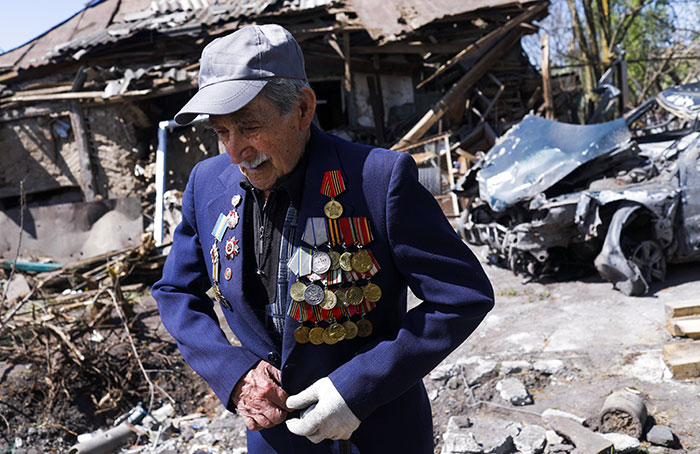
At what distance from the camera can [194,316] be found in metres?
1.80

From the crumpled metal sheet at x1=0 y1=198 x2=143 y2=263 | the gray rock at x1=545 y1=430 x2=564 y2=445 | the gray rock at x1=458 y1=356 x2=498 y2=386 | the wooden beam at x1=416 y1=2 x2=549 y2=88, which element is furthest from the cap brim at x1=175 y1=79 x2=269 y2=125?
the wooden beam at x1=416 y1=2 x2=549 y2=88

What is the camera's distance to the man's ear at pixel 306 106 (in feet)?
5.28

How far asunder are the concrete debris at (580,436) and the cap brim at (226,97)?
8.91ft

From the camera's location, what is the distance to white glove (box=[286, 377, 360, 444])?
1521mm

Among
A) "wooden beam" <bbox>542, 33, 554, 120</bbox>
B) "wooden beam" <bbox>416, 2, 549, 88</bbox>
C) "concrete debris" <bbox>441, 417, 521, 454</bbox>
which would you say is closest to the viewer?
"concrete debris" <bbox>441, 417, 521, 454</bbox>

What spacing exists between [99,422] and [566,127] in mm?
6207

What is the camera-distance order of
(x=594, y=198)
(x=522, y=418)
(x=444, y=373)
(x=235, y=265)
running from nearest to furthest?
(x=235, y=265), (x=522, y=418), (x=444, y=373), (x=594, y=198)

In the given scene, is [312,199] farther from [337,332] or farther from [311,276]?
[337,332]

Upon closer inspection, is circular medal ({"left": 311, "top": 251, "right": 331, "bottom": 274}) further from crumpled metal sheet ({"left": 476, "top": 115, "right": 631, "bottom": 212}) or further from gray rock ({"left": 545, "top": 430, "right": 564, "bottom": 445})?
crumpled metal sheet ({"left": 476, "top": 115, "right": 631, "bottom": 212})

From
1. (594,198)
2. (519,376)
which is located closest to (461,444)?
(519,376)

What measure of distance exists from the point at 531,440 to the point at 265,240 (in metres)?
2.40

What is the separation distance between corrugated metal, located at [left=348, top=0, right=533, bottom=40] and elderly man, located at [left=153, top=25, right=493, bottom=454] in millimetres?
9826

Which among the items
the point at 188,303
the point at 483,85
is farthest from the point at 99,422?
the point at 483,85

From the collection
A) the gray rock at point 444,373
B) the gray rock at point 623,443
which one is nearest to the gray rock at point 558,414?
the gray rock at point 623,443
